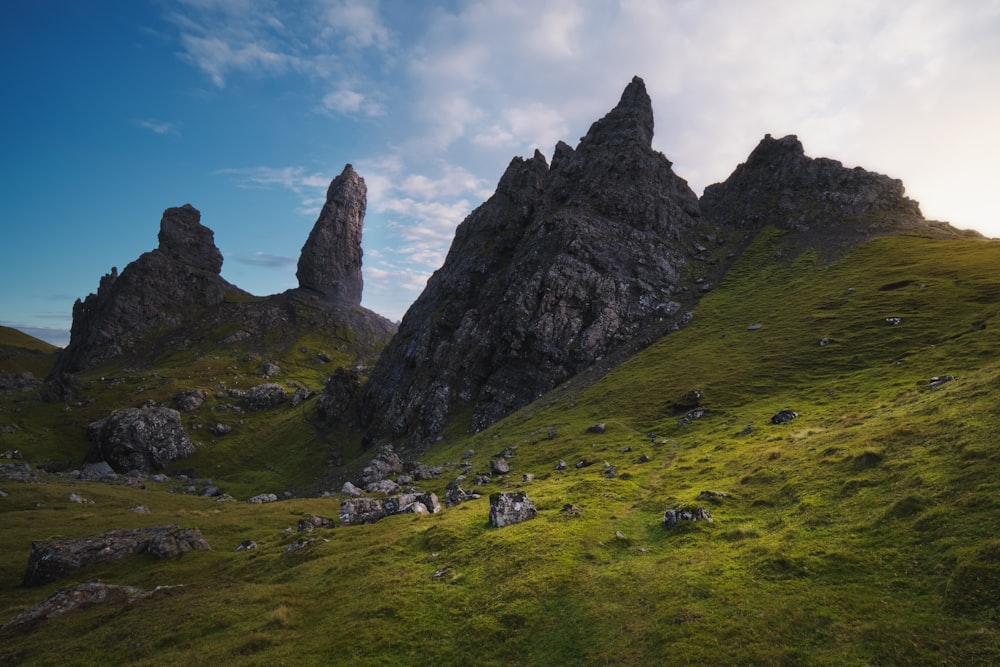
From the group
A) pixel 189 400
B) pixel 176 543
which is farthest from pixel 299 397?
pixel 176 543

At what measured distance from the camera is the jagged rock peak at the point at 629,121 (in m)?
156

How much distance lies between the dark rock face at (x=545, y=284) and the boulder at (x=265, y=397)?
45.7 m

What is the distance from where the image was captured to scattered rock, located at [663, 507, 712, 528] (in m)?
29.1

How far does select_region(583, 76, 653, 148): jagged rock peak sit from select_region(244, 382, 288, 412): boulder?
145 m

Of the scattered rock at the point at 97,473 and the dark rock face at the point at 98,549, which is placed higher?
the dark rock face at the point at 98,549

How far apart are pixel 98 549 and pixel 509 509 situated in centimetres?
3657

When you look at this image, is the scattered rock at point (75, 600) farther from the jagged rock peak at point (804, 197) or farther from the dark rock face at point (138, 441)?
the jagged rock peak at point (804, 197)

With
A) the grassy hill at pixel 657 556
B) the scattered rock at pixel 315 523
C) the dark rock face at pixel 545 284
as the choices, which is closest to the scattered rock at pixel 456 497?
the grassy hill at pixel 657 556

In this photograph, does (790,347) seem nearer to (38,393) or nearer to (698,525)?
(698,525)

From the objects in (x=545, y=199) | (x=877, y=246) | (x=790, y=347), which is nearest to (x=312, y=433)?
(x=545, y=199)

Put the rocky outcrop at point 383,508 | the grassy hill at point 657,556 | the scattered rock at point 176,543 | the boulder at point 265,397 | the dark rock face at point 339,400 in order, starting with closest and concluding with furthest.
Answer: the grassy hill at point 657,556, the scattered rock at point 176,543, the rocky outcrop at point 383,508, the dark rock face at point 339,400, the boulder at point 265,397

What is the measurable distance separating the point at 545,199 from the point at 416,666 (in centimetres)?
14780

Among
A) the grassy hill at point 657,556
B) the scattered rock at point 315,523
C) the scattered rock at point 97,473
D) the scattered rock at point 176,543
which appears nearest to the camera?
the grassy hill at point 657,556

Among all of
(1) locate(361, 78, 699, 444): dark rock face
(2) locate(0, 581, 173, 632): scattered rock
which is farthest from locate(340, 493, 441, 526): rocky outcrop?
(1) locate(361, 78, 699, 444): dark rock face
